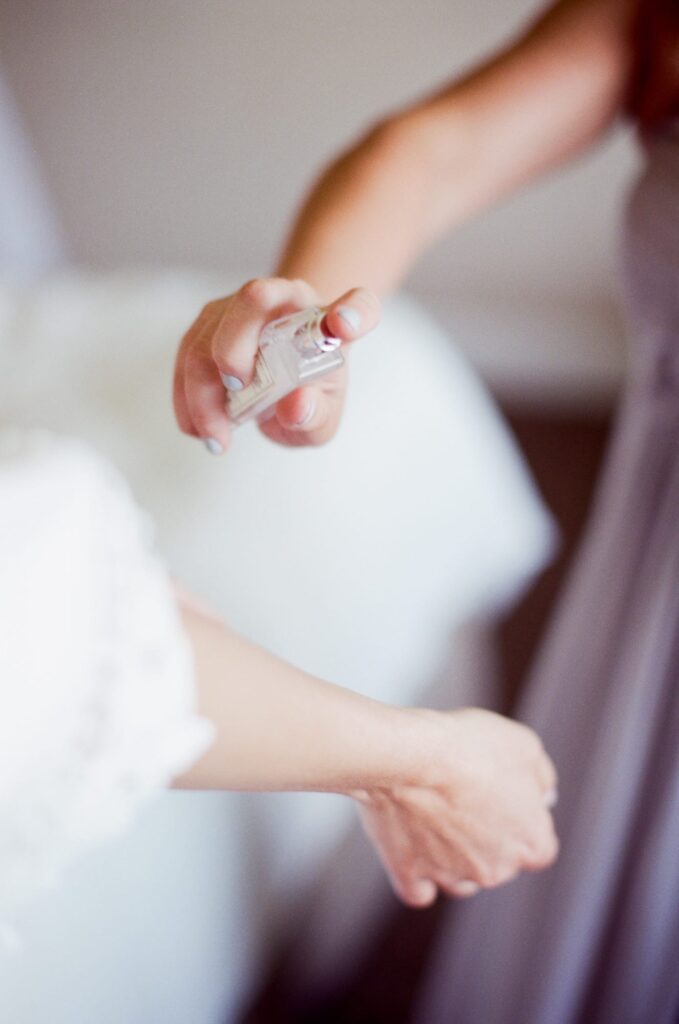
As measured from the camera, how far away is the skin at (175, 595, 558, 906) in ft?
1.22

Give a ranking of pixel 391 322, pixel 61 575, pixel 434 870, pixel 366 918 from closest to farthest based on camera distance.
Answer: pixel 61 575
pixel 434 870
pixel 391 322
pixel 366 918

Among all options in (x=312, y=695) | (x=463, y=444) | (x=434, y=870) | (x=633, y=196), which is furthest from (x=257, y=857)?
(x=633, y=196)

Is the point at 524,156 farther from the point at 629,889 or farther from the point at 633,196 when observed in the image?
the point at 629,889

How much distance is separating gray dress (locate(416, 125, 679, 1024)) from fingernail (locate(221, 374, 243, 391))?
0.32 metres

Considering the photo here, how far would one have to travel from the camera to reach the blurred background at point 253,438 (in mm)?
544

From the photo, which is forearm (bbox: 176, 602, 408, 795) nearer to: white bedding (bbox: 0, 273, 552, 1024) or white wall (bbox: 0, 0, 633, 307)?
white bedding (bbox: 0, 273, 552, 1024)

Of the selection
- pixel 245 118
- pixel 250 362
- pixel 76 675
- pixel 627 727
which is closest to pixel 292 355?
pixel 250 362

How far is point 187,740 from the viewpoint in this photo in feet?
1.12

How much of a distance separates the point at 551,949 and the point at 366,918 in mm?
372

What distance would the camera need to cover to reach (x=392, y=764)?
0.41 metres

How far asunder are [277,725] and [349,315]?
18 centimetres

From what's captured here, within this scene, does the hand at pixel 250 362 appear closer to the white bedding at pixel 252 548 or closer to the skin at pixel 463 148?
the skin at pixel 463 148

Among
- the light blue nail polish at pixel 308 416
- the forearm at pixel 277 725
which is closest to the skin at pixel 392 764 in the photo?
the forearm at pixel 277 725

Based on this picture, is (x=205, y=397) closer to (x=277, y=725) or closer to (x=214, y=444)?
(x=214, y=444)
